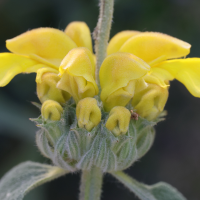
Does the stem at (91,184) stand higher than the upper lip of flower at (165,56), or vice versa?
the upper lip of flower at (165,56)

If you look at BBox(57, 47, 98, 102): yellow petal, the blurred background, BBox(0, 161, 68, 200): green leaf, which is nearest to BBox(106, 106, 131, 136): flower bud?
BBox(57, 47, 98, 102): yellow petal

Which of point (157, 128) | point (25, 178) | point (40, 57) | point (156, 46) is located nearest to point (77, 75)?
point (40, 57)

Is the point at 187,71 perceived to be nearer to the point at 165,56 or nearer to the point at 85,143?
the point at 165,56

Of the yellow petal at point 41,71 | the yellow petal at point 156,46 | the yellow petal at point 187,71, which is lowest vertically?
the yellow petal at point 41,71

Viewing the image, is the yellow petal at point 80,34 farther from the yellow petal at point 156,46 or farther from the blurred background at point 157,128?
the blurred background at point 157,128

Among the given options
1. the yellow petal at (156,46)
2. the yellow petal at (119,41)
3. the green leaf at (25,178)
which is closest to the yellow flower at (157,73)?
the yellow petal at (156,46)

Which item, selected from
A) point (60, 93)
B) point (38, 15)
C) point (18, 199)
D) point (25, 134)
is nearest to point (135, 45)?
point (60, 93)

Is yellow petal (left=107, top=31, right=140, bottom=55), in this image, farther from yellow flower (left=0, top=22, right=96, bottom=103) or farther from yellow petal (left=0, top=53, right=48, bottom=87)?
yellow petal (left=0, top=53, right=48, bottom=87)
